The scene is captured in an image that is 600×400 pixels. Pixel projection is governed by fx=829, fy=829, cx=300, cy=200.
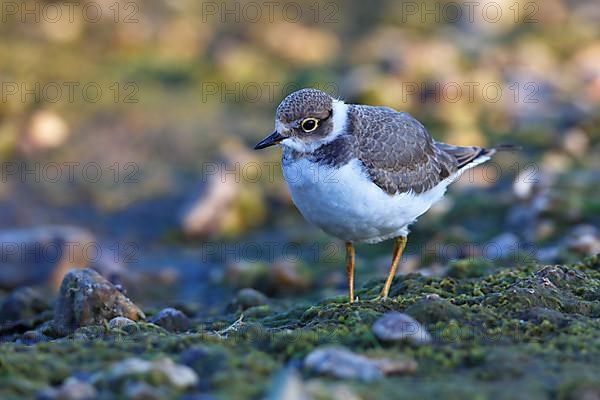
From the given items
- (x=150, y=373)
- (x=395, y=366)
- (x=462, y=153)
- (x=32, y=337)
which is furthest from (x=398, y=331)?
(x=462, y=153)

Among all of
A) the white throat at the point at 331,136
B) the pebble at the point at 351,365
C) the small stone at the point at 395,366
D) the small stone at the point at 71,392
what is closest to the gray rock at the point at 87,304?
the white throat at the point at 331,136

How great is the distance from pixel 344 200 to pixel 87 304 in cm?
207

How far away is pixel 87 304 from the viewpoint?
6180 millimetres

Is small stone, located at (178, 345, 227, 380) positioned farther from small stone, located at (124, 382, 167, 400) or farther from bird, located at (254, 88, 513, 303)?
bird, located at (254, 88, 513, 303)

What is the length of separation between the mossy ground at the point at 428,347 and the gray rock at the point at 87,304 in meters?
0.58

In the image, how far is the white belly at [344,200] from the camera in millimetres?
6195

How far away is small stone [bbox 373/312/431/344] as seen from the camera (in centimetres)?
475

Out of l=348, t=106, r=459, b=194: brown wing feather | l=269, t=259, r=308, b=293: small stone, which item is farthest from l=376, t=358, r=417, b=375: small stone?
l=269, t=259, r=308, b=293: small stone

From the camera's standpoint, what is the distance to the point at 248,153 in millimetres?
11852

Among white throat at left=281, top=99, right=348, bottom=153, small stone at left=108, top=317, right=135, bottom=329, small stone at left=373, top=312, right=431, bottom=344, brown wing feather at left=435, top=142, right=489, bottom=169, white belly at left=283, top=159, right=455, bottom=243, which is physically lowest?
Answer: small stone at left=108, top=317, right=135, bottom=329

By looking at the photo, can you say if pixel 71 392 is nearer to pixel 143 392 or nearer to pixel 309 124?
pixel 143 392

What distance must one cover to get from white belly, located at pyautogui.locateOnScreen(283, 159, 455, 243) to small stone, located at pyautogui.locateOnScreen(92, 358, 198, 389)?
2254mm

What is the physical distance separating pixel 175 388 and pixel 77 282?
95.2 inches

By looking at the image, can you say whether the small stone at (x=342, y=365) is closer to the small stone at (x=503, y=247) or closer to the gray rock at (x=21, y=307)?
the gray rock at (x=21, y=307)
